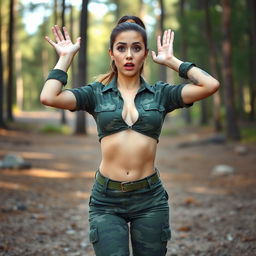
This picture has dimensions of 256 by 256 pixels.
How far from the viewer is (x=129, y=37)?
3.38 meters

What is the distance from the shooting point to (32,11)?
34500mm

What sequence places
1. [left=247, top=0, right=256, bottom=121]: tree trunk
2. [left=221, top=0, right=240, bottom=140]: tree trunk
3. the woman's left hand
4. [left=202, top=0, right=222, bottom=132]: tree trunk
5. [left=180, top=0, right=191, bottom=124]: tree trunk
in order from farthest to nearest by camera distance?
[left=180, top=0, right=191, bottom=124]: tree trunk < [left=202, top=0, right=222, bottom=132]: tree trunk < [left=247, top=0, right=256, bottom=121]: tree trunk < [left=221, top=0, right=240, bottom=140]: tree trunk < the woman's left hand

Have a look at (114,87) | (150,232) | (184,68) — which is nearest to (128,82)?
(114,87)

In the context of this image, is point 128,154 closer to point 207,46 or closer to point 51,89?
point 51,89

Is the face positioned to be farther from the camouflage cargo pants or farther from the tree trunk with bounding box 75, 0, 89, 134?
the tree trunk with bounding box 75, 0, 89, 134

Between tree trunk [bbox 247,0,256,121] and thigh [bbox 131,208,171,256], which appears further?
tree trunk [bbox 247,0,256,121]

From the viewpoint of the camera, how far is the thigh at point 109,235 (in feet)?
10.4

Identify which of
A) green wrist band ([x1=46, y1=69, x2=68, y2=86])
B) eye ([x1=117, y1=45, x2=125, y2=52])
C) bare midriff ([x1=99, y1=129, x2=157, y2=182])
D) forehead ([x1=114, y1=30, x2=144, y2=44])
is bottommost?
bare midriff ([x1=99, y1=129, x2=157, y2=182])

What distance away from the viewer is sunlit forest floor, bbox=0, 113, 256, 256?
581cm

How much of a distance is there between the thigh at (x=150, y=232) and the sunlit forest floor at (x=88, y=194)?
7.62ft

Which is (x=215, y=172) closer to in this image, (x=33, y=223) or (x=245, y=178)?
(x=245, y=178)

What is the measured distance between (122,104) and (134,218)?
0.94 metres

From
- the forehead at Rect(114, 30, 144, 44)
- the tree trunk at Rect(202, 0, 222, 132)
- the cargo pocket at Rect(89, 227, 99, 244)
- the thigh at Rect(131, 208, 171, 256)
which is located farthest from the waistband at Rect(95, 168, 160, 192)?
the tree trunk at Rect(202, 0, 222, 132)

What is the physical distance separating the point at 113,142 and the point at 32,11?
1326 inches
